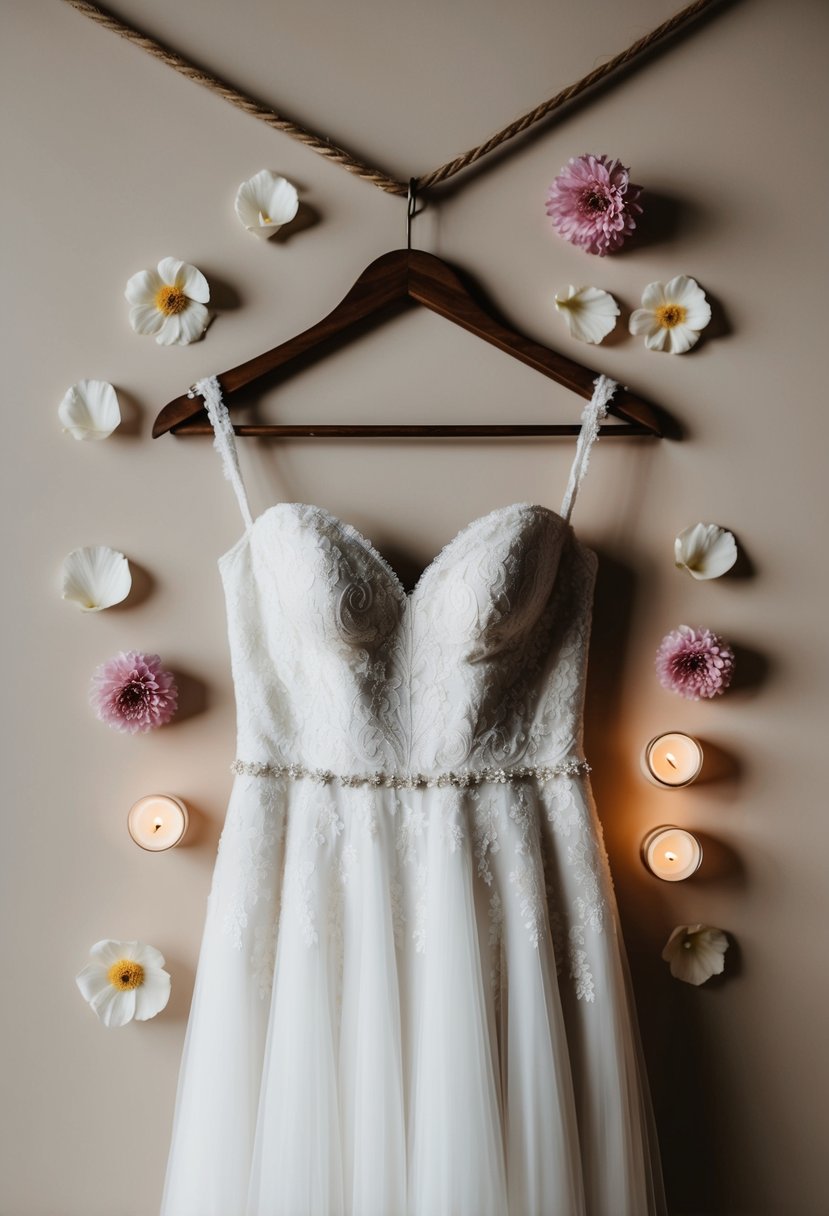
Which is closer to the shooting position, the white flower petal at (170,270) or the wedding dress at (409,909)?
the wedding dress at (409,909)

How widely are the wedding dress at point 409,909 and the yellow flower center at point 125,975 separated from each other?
0.19 meters

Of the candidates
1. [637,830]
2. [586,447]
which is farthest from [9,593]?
[637,830]

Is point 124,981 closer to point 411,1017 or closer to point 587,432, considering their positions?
point 411,1017

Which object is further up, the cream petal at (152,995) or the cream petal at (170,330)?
the cream petal at (170,330)

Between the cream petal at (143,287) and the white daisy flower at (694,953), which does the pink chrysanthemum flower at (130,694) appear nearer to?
the cream petal at (143,287)

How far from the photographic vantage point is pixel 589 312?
1.58 m

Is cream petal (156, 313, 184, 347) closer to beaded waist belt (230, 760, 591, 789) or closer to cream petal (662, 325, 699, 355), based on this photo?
beaded waist belt (230, 760, 591, 789)

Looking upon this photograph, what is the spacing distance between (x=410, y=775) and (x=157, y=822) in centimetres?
46

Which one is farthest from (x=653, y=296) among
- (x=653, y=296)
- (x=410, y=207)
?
(x=410, y=207)

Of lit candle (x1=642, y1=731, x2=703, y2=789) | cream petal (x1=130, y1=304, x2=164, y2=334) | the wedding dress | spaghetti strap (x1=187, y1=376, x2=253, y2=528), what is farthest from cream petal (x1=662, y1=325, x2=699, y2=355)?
cream petal (x1=130, y1=304, x2=164, y2=334)

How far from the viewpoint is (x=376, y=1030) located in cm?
126

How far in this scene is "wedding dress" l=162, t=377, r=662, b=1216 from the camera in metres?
1.23

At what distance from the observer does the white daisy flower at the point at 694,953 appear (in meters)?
1.51

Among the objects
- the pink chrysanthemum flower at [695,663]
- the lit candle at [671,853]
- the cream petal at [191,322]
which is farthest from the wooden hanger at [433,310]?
the lit candle at [671,853]
